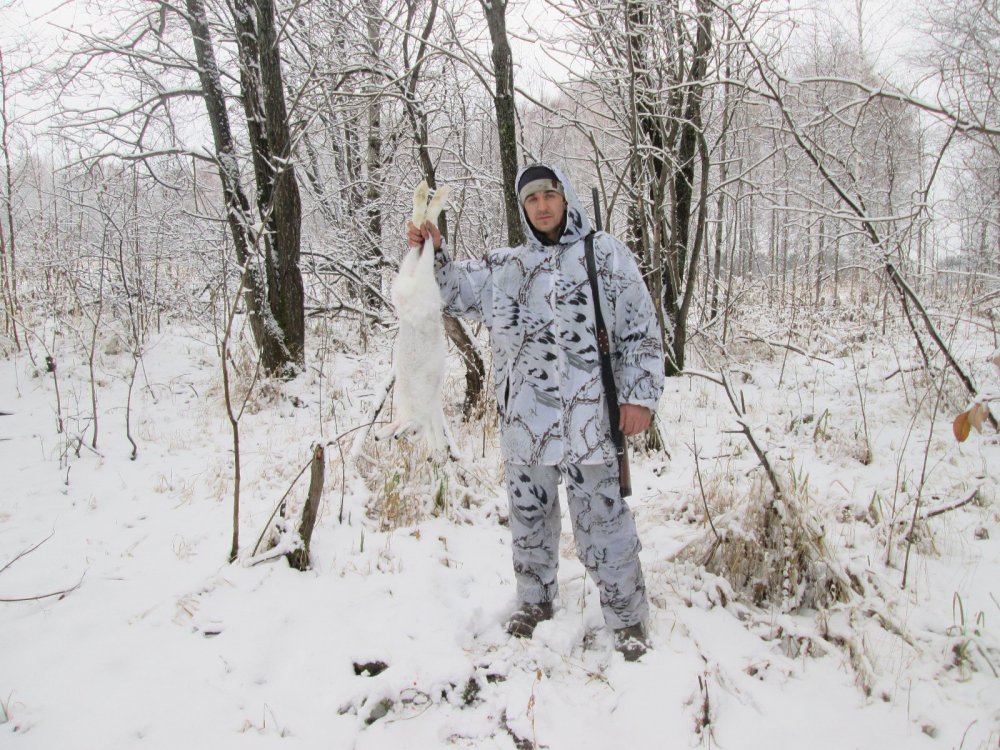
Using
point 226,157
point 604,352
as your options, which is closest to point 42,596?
point 604,352

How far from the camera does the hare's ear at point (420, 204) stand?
1.96 metres

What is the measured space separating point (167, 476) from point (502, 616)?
2.94 m

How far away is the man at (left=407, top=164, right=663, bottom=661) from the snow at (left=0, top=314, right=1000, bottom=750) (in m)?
0.39

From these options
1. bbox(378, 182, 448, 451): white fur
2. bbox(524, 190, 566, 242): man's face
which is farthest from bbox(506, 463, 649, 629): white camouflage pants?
bbox(524, 190, 566, 242): man's face

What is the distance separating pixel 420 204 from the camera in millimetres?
2000

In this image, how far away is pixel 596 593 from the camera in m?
Result: 2.56

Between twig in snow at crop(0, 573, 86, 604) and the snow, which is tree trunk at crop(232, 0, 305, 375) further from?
twig in snow at crop(0, 573, 86, 604)

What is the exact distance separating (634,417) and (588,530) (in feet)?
1.60

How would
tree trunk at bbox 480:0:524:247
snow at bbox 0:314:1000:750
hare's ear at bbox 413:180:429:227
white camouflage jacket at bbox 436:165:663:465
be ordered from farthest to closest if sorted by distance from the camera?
tree trunk at bbox 480:0:524:247 < white camouflage jacket at bbox 436:165:663:465 < hare's ear at bbox 413:180:429:227 < snow at bbox 0:314:1000:750

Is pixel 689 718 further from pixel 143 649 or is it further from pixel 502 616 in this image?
pixel 143 649

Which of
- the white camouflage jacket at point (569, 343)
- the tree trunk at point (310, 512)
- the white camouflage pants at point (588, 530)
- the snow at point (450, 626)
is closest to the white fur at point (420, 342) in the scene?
the white camouflage jacket at point (569, 343)

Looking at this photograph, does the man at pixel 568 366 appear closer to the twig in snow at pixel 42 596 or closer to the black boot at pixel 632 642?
the black boot at pixel 632 642

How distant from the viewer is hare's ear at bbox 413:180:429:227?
196 centimetres

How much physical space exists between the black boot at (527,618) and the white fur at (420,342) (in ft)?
2.64
